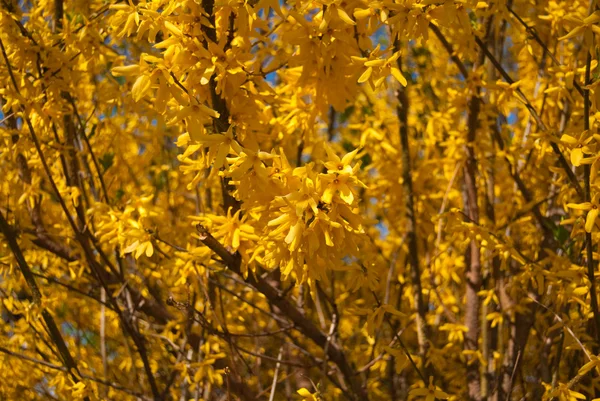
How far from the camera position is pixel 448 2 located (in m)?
1.79

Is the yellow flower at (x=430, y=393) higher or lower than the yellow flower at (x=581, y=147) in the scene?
lower

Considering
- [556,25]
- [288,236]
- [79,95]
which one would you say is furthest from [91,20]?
[556,25]

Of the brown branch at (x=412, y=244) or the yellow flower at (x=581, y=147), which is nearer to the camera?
the yellow flower at (x=581, y=147)

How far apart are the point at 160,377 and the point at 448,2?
313 cm

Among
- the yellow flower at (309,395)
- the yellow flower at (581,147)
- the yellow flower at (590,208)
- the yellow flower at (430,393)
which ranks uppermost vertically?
the yellow flower at (581,147)

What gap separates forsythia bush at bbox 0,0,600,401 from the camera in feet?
6.05

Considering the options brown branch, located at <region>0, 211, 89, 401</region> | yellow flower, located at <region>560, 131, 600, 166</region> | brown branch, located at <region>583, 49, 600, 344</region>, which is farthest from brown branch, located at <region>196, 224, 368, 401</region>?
yellow flower, located at <region>560, 131, 600, 166</region>

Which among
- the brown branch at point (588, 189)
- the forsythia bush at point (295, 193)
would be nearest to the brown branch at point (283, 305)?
the forsythia bush at point (295, 193)

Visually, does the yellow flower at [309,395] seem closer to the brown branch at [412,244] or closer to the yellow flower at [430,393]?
the yellow flower at [430,393]

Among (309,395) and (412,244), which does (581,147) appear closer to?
(309,395)

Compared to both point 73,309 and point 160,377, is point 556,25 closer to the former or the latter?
point 160,377

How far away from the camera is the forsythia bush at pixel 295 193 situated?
6.05ft

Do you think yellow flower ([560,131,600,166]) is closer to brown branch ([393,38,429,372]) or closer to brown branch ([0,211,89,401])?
brown branch ([393,38,429,372])

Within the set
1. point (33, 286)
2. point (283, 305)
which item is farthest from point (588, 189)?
point (33, 286)
